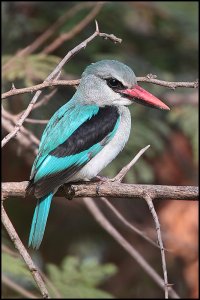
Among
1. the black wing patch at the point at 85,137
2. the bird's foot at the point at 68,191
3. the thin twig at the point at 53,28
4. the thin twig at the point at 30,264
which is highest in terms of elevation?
the thin twig at the point at 53,28

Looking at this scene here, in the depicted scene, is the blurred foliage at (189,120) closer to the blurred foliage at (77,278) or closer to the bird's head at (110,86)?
the blurred foliage at (77,278)

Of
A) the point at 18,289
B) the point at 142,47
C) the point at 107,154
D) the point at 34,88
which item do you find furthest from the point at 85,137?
the point at 142,47

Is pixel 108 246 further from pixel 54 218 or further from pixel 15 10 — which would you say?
pixel 15 10

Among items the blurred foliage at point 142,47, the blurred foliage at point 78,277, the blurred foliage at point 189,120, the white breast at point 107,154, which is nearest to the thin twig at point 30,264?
the white breast at point 107,154

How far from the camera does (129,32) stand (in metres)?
6.80

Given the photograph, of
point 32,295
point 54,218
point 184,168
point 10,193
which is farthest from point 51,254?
point 10,193

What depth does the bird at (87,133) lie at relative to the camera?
3955mm

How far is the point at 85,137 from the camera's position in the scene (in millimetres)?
4172

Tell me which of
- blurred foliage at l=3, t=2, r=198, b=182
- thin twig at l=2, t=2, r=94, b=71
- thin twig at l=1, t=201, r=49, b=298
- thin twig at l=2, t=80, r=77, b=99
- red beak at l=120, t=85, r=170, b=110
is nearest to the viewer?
thin twig at l=1, t=201, r=49, b=298

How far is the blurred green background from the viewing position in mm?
6016

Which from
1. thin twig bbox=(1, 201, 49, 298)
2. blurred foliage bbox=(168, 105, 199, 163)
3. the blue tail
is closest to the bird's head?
the blue tail

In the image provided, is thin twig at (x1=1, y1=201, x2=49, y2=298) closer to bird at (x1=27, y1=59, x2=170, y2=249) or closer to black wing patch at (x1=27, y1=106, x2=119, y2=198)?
bird at (x1=27, y1=59, x2=170, y2=249)

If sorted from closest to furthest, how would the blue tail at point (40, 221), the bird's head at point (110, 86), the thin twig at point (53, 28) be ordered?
the blue tail at point (40, 221) → the bird's head at point (110, 86) → the thin twig at point (53, 28)

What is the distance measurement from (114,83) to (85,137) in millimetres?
383
